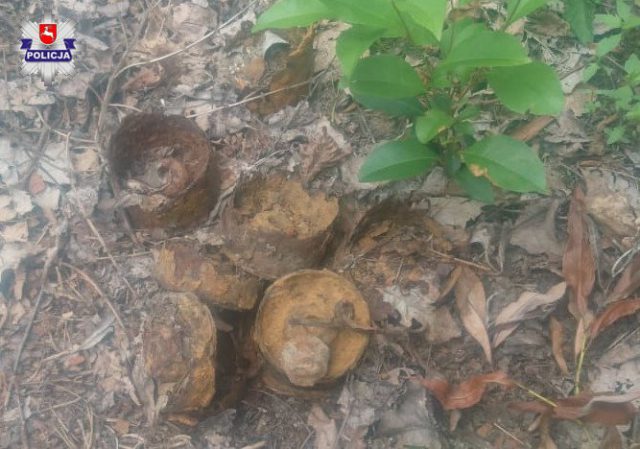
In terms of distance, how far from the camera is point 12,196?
6.68ft

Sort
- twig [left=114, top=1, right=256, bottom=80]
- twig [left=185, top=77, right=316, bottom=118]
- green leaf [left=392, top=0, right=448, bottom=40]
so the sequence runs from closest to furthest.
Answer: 1. green leaf [left=392, top=0, right=448, bottom=40]
2. twig [left=185, top=77, right=316, bottom=118]
3. twig [left=114, top=1, right=256, bottom=80]

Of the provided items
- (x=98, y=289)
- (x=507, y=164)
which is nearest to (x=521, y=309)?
(x=507, y=164)

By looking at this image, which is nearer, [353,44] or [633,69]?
[353,44]

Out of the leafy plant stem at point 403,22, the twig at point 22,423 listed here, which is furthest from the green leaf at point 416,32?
the twig at point 22,423

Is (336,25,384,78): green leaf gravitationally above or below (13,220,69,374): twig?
Result: above

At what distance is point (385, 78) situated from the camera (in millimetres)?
1413

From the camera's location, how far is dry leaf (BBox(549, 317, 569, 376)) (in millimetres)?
1568

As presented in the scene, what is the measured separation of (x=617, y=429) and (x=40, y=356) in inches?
67.9

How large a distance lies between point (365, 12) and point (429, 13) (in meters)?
0.18

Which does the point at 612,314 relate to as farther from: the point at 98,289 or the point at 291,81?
the point at 98,289

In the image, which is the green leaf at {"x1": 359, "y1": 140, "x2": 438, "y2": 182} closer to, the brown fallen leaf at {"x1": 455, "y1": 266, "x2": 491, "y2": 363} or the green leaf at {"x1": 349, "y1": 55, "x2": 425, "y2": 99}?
the green leaf at {"x1": 349, "y1": 55, "x2": 425, "y2": 99}

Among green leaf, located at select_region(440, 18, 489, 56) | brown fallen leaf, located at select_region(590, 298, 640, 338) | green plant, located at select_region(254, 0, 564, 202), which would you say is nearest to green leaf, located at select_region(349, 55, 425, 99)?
green plant, located at select_region(254, 0, 564, 202)

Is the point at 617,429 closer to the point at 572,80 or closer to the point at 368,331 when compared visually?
the point at 368,331

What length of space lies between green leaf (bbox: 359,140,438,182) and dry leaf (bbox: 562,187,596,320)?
0.48 meters
